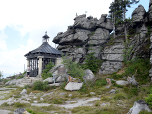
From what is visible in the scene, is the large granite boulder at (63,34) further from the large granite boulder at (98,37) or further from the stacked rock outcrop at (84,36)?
the large granite boulder at (98,37)

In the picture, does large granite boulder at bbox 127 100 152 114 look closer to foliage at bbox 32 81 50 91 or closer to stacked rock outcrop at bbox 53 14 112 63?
foliage at bbox 32 81 50 91

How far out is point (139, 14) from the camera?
24.0 meters

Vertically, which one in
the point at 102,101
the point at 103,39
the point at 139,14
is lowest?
the point at 102,101

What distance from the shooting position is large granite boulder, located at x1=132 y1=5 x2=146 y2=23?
23.7m

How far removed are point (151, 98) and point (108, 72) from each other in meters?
16.1

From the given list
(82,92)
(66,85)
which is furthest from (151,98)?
(66,85)

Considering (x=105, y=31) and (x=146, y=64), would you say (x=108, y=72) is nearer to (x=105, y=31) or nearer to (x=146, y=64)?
(x=146, y=64)

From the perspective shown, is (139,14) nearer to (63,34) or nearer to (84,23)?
(84,23)

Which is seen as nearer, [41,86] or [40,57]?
[41,86]

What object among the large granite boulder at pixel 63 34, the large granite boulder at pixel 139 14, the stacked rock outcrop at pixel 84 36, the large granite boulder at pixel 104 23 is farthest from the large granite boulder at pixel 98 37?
the large granite boulder at pixel 139 14

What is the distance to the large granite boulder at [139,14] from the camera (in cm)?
2372

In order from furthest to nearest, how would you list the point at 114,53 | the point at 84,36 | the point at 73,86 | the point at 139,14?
1. the point at 84,36
2. the point at 139,14
3. the point at 114,53
4. the point at 73,86

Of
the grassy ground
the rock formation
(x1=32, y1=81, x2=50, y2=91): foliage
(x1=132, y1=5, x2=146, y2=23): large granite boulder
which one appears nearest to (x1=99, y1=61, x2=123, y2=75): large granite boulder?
the rock formation

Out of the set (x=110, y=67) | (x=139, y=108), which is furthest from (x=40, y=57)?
(x=139, y=108)
